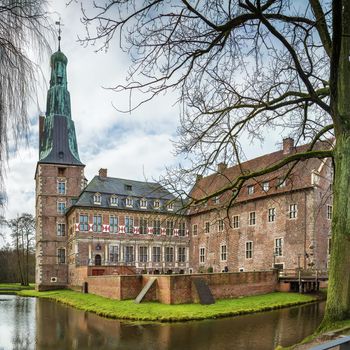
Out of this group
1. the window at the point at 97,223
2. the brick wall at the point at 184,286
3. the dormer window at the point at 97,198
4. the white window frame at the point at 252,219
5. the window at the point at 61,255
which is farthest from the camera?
the window at the point at 61,255

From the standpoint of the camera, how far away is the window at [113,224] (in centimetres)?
3491

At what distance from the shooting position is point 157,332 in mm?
14602

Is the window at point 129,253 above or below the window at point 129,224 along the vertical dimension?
below

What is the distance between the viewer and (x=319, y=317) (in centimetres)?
1730

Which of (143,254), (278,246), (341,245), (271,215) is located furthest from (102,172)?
(341,245)

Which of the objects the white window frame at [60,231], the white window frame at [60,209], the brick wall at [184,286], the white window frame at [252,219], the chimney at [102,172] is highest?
the chimney at [102,172]

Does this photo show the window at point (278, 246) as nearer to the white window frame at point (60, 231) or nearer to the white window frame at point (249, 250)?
the white window frame at point (249, 250)

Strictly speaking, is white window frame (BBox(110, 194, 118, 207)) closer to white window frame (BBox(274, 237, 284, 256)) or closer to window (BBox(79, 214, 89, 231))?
window (BBox(79, 214, 89, 231))

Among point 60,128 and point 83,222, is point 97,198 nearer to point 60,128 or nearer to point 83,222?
point 83,222

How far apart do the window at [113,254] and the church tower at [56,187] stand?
467 cm

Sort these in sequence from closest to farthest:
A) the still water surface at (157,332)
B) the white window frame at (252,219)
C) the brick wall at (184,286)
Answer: the still water surface at (157,332) < the brick wall at (184,286) < the white window frame at (252,219)

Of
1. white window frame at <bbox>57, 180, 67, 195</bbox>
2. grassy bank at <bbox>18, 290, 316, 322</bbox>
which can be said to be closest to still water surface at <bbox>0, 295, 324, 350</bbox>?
grassy bank at <bbox>18, 290, 316, 322</bbox>

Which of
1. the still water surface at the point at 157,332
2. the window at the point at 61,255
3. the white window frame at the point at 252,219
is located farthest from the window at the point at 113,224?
the still water surface at the point at 157,332

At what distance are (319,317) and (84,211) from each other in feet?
69.8
